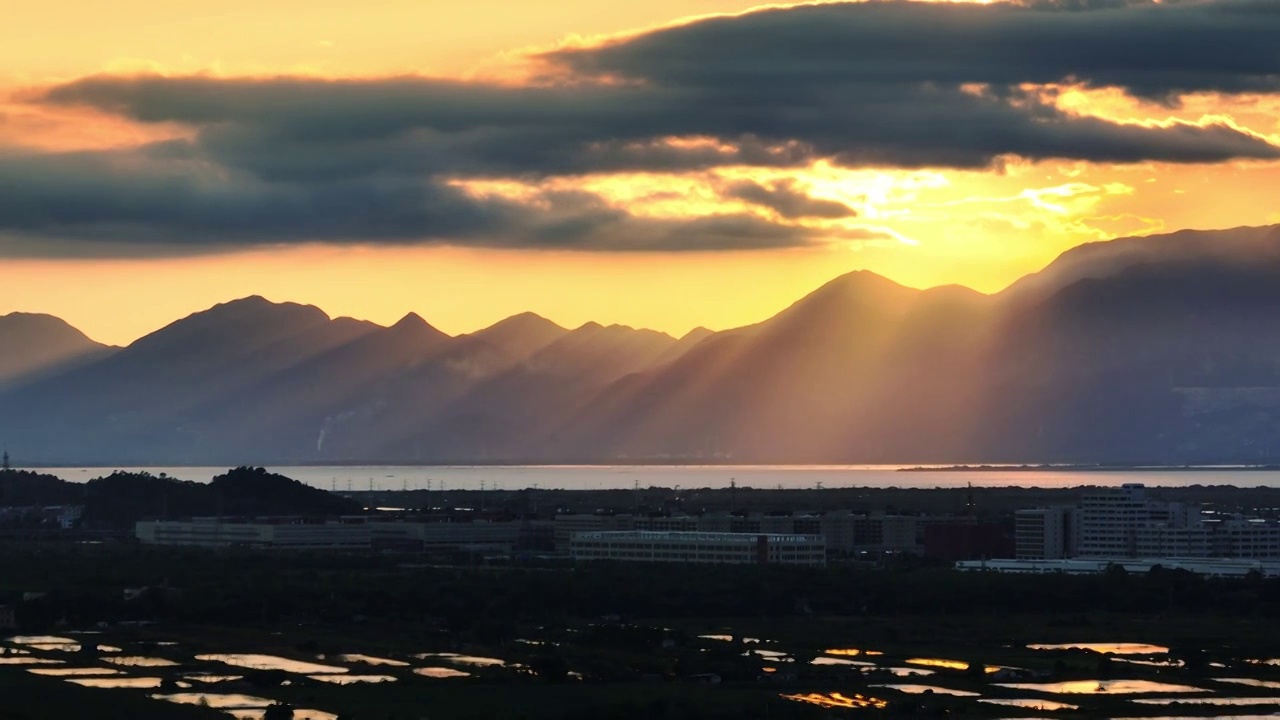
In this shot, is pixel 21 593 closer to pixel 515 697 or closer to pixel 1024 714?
pixel 515 697

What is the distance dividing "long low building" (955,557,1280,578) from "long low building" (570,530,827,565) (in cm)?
744

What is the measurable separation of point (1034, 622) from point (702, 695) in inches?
1000

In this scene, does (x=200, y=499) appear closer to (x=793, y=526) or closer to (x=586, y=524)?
(x=586, y=524)

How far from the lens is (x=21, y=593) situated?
8475cm

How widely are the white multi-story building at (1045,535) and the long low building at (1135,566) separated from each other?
1132 cm

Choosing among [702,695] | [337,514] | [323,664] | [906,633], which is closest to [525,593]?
[906,633]

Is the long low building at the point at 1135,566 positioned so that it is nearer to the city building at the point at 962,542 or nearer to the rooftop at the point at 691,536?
the city building at the point at 962,542

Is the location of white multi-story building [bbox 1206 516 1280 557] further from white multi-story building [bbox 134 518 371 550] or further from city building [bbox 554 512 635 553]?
white multi-story building [bbox 134 518 371 550]

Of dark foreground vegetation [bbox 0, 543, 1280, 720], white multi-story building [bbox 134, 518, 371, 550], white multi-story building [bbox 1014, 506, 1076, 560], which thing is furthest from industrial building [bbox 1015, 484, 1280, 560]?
white multi-story building [bbox 134, 518, 371, 550]

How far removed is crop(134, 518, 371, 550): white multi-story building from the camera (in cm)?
13188

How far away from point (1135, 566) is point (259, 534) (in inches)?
1987

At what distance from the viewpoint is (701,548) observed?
4496 inches

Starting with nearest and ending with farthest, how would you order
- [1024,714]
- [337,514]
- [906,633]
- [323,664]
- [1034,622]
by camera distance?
[1024,714] < [323,664] < [906,633] < [1034,622] < [337,514]

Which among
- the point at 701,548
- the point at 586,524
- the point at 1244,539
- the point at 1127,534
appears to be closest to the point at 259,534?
the point at 586,524
